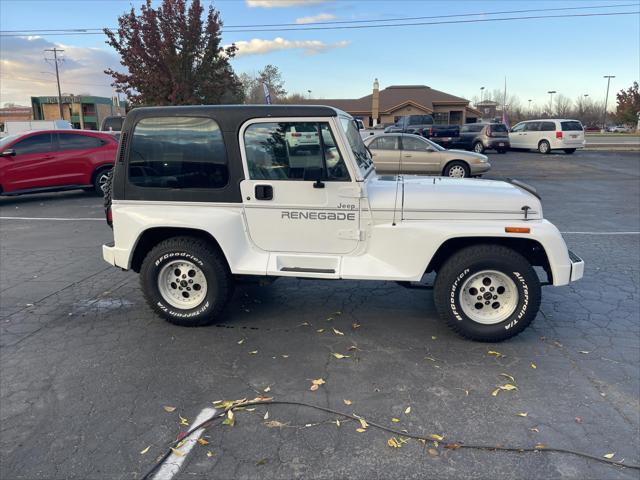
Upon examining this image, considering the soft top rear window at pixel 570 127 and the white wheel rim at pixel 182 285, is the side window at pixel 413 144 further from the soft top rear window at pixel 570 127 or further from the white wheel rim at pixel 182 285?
the soft top rear window at pixel 570 127

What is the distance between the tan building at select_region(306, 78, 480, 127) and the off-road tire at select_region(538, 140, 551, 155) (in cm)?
2457

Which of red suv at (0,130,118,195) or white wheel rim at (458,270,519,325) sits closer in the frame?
white wheel rim at (458,270,519,325)

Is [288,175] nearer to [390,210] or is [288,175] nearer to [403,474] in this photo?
[390,210]

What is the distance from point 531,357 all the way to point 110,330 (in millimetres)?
3762

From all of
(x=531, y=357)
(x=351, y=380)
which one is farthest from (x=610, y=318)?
(x=351, y=380)

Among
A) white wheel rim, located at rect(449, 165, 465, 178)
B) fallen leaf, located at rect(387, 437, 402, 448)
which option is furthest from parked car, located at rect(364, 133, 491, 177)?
fallen leaf, located at rect(387, 437, 402, 448)

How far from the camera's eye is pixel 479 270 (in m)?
4.04

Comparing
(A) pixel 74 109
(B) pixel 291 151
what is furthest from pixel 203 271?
(A) pixel 74 109

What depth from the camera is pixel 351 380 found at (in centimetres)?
359

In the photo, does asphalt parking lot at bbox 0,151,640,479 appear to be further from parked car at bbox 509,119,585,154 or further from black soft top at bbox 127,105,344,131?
parked car at bbox 509,119,585,154

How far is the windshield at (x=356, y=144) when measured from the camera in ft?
14.0

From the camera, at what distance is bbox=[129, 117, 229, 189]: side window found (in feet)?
13.9

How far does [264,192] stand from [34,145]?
380 inches

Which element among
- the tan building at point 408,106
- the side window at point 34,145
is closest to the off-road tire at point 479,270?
the side window at point 34,145
